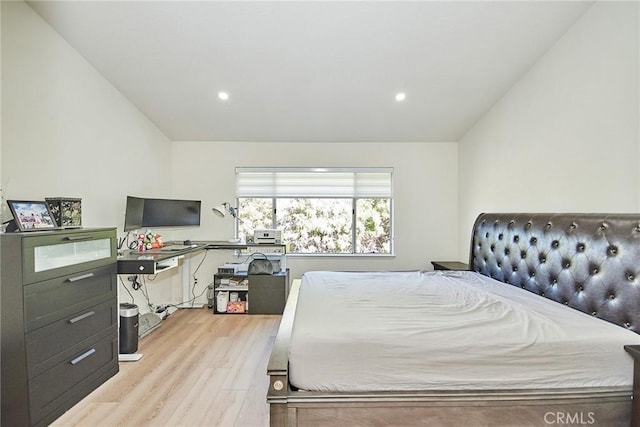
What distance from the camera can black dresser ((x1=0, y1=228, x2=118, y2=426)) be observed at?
5.60ft

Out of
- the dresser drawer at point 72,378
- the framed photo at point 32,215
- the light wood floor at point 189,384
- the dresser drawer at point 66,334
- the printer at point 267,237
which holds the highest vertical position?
the framed photo at point 32,215

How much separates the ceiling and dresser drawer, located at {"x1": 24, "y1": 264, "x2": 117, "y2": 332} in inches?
73.8

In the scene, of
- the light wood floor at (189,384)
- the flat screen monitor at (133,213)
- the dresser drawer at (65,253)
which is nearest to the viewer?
the dresser drawer at (65,253)

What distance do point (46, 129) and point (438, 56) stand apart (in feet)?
10.6

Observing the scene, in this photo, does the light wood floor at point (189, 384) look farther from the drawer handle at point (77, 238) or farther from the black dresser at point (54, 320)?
the drawer handle at point (77, 238)

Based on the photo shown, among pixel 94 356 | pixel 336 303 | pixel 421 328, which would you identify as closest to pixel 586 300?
pixel 421 328

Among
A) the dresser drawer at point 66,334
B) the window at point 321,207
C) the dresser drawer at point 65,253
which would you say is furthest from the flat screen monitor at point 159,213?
the dresser drawer at point 66,334

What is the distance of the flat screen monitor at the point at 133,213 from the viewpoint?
3.09 metres

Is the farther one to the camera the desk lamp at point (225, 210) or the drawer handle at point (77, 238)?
the desk lamp at point (225, 210)

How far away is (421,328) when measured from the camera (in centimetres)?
157

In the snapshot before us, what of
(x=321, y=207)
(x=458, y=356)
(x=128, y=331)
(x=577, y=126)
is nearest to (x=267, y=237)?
(x=321, y=207)

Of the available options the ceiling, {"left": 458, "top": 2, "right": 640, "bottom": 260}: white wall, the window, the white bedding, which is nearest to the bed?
the white bedding

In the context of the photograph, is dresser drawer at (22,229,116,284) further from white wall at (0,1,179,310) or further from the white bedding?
the white bedding

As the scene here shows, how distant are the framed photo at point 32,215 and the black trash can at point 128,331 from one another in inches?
40.5
